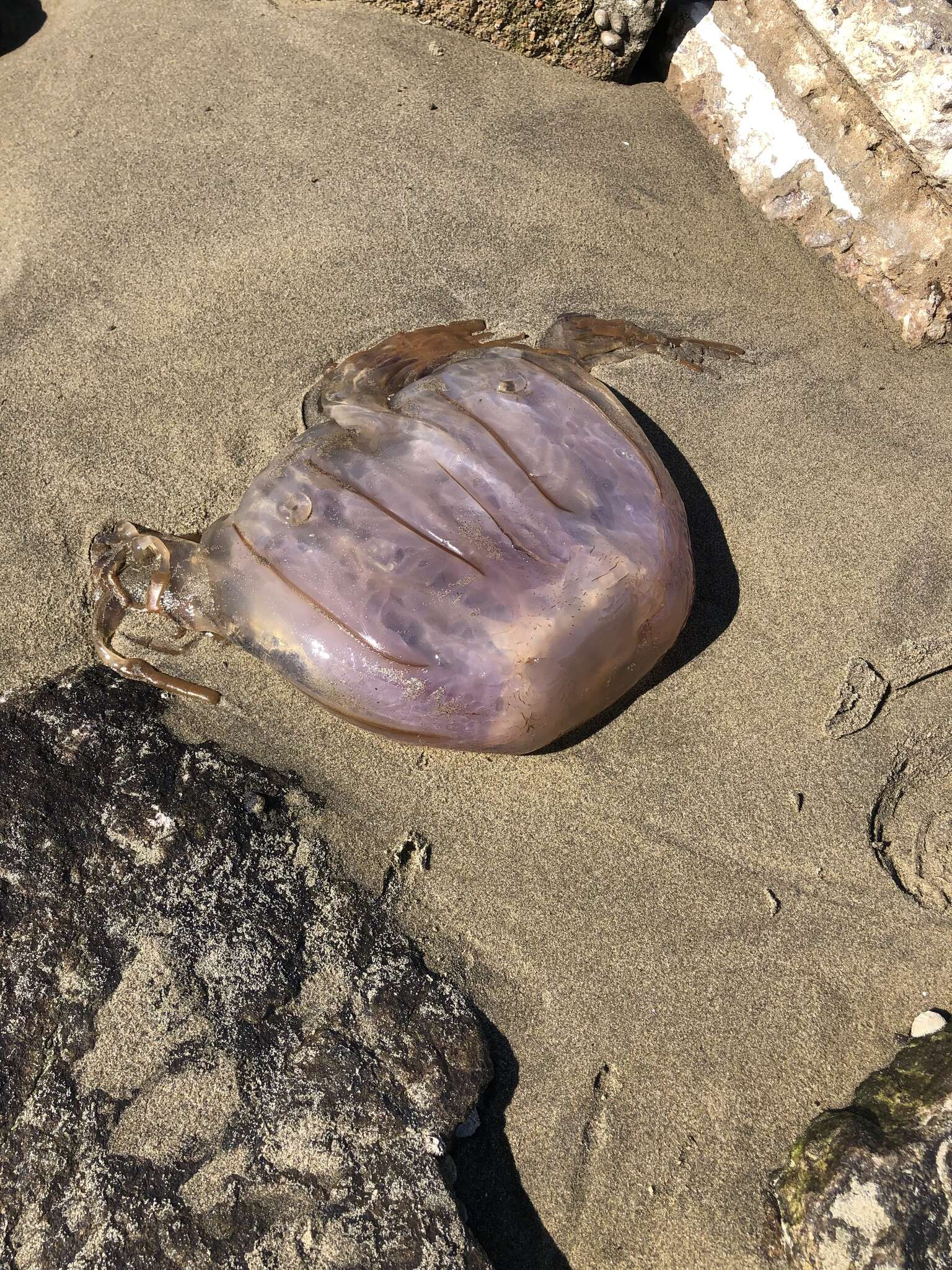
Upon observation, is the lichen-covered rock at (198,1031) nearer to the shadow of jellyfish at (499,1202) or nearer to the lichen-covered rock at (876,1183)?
the shadow of jellyfish at (499,1202)

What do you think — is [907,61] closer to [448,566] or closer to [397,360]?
[397,360]

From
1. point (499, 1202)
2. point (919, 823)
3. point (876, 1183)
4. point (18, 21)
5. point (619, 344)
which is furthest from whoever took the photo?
point (18, 21)

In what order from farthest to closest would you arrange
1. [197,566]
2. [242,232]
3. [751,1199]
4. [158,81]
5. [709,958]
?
[158,81] → [242,232] → [197,566] → [709,958] → [751,1199]

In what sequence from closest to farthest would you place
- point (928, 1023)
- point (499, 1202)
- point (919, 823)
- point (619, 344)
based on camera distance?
point (499, 1202)
point (928, 1023)
point (919, 823)
point (619, 344)

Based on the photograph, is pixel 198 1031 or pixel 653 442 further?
pixel 653 442

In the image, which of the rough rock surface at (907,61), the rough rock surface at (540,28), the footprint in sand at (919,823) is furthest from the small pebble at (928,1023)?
the rough rock surface at (540,28)

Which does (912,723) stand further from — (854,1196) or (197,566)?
(197,566)

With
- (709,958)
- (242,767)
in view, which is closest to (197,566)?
(242,767)

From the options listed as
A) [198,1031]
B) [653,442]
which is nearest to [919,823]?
[653,442]
